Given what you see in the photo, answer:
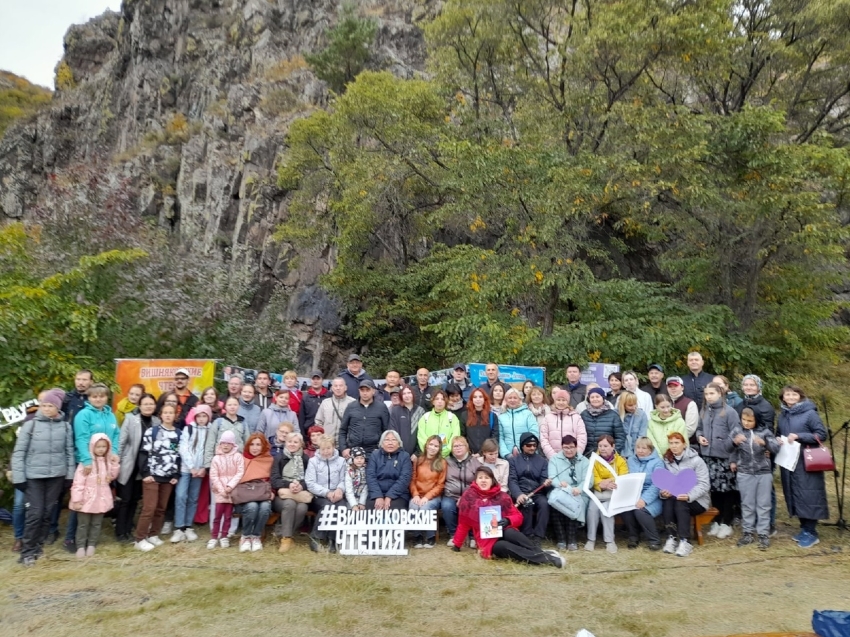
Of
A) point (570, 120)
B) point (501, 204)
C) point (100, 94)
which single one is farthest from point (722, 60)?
point (100, 94)

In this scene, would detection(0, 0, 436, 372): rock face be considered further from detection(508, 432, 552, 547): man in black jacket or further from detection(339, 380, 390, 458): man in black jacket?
detection(508, 432, 552, 547): man in black jacket

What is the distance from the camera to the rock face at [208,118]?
2000 cm

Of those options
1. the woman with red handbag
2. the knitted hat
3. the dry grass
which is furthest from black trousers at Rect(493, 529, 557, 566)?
the knitted hat

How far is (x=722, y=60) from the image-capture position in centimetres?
1162

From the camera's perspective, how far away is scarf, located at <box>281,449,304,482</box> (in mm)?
6340

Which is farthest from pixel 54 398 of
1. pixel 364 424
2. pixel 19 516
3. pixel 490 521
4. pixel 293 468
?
pixel 490 521

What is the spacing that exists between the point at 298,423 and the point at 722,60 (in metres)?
11.0

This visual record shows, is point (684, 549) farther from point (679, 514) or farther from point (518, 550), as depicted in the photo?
point (518, 550)

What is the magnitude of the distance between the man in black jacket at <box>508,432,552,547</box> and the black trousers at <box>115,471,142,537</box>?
162 inches

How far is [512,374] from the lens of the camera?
877 cm

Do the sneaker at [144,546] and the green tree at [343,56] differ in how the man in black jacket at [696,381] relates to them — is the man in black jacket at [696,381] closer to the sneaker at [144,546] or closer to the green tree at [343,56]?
the sneaker at [144,546]

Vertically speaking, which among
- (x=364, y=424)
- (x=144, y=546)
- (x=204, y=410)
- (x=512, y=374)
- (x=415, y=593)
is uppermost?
(x=512, y=374)

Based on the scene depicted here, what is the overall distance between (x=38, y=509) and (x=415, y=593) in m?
3.83

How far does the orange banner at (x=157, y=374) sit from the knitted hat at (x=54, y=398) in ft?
3.73
